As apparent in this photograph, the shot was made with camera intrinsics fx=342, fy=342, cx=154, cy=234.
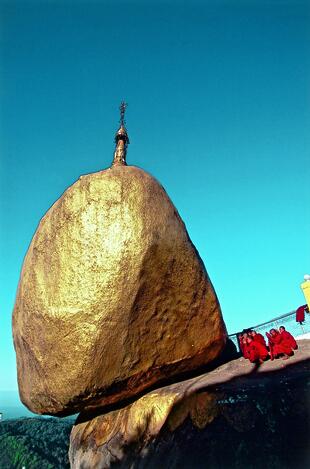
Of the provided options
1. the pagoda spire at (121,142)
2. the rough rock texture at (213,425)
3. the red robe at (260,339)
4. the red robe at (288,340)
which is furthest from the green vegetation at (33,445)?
the pagoda spire at (121,142)

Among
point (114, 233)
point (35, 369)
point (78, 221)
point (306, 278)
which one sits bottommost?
point (35, 369)

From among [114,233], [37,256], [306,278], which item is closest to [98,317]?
[114,233]

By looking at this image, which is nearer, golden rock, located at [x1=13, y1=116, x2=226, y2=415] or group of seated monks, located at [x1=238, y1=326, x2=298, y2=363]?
golden rock, located at [x1=13, y1=116, x2=226, y2=415]

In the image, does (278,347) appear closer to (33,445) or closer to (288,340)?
(288,340)

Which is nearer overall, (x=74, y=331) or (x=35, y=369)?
(x=74, y=331)

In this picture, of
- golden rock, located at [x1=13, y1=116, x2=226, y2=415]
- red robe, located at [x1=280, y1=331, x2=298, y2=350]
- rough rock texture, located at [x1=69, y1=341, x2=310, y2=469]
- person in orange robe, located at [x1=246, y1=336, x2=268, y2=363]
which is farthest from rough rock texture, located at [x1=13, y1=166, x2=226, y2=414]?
red robe, located at [x1=280, y1=331, x2=298, y2=350]

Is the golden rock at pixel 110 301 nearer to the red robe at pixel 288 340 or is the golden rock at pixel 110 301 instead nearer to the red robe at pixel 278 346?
the red robe at pixel 278 346

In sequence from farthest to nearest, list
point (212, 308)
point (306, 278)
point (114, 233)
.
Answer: point (306, 278)
point (212, 308)
point (114, 233)

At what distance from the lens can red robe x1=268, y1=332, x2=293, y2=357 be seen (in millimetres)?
8531

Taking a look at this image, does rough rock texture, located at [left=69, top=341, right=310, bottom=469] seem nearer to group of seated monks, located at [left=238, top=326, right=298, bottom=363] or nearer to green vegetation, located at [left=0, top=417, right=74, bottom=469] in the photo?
group of seated monks, located at [left=238, top=326, right=298, bottom=363]

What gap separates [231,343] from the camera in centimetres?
1120

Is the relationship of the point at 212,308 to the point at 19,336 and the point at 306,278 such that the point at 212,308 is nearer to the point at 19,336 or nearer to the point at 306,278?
the point at 306,278

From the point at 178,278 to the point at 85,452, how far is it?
4.30 metres

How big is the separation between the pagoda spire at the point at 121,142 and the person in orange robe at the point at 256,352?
884 centimetres
